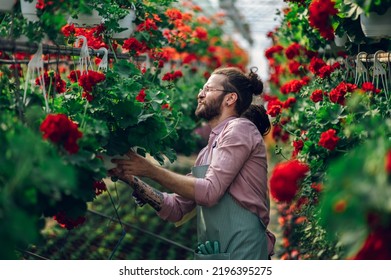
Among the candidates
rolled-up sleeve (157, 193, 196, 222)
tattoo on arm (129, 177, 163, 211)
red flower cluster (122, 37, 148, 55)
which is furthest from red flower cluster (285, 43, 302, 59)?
tattoo on arm (129, 177, 163, 211)

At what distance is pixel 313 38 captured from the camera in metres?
4.71

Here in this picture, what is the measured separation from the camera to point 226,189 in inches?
116

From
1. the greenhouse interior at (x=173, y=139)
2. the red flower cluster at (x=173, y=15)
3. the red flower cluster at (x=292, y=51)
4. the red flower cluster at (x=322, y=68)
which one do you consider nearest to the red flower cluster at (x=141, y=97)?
the greenhouse interior at (x=173, y=139)

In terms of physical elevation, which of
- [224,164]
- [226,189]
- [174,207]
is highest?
[224,164]

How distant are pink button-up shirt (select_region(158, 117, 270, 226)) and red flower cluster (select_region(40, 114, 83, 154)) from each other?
2.73 feet

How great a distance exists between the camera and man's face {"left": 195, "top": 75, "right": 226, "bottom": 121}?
3.17 meters

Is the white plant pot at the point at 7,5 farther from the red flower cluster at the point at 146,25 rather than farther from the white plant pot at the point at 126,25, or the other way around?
the red flower cluster at the point at 146,25

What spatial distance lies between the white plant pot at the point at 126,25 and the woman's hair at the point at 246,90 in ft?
3.07

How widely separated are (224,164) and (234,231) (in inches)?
11.4

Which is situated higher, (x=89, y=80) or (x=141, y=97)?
(x=89, y=80)

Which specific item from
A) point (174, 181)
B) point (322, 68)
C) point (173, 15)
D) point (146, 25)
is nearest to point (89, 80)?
point (174, 181)

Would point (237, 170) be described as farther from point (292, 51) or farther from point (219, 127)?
point (292, 51)

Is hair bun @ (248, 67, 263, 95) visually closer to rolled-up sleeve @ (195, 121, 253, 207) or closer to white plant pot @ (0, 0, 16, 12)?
rolled-up sleeve @ (195, 121, 253, 207)

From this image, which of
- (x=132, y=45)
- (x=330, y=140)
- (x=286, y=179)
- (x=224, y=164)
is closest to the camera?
(x=286, y=179)
